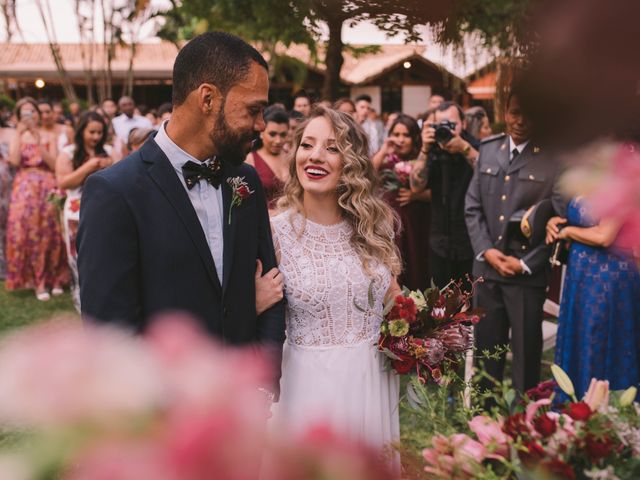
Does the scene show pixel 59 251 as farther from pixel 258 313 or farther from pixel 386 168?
pixel 258 313

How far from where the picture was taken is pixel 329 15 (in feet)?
1.74

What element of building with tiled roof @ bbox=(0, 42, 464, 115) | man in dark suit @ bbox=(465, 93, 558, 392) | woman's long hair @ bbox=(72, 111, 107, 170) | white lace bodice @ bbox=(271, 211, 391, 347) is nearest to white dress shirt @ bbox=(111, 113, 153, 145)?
woman's long hair @ bbox=(72, 111, 107, 170)

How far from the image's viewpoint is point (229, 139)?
6.51 ft

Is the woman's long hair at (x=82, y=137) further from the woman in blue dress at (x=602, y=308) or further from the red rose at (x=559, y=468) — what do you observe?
the red rose at (x=559, y=468)

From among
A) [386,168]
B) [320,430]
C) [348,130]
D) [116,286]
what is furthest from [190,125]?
[386,168]

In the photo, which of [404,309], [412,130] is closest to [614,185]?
[404,309]

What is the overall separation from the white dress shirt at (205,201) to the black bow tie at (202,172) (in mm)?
18

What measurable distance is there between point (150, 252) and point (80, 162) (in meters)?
4.42

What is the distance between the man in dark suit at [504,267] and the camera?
3.89 metres

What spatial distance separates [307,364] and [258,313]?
469mm

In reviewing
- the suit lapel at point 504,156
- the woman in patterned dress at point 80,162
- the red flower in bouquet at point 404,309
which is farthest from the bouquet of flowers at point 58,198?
the red flower in bouquet at point 404,309

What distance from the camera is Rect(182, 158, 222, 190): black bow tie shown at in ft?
6.62

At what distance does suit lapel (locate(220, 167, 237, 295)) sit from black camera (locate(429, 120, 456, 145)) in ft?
8.66

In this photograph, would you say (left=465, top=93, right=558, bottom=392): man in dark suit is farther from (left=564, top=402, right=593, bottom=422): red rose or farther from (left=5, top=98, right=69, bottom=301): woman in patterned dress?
(left=5, top=98, right=69, bottom=301): woman in patterned dress
